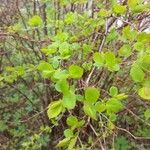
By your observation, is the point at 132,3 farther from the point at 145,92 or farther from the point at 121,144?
Answer: the point at 121,144

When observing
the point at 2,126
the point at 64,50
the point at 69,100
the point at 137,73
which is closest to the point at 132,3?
the point at 64,50

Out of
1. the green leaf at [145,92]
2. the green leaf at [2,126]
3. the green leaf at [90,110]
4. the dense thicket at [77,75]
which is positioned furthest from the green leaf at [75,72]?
the green leaf at [2,126]

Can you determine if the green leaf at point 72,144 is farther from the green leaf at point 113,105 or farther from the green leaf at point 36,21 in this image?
the green leaf at point 36,21

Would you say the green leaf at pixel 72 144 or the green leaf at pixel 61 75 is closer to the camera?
the green leaf at pixel 61 75

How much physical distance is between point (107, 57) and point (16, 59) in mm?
2089

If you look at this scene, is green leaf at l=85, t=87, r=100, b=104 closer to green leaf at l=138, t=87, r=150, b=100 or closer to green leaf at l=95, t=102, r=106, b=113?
green leaf at l=95, t=102, r=106, b=113

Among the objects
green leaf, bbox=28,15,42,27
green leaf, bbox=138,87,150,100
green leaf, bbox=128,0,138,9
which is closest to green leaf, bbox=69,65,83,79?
green leaf, bbox=138,87,150,100

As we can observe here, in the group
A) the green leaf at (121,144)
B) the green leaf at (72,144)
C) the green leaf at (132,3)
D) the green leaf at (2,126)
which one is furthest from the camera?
the green leaf at (2,126)

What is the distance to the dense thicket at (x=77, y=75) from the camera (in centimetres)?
145

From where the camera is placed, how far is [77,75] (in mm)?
1391

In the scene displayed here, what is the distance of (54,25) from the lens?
8.35 ft

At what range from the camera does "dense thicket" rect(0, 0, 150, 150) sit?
1.45 meters

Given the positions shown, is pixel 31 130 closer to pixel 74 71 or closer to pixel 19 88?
pixel 19 88

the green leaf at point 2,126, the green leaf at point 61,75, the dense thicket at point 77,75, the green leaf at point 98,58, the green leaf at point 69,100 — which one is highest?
the green leaf at point 98,58
